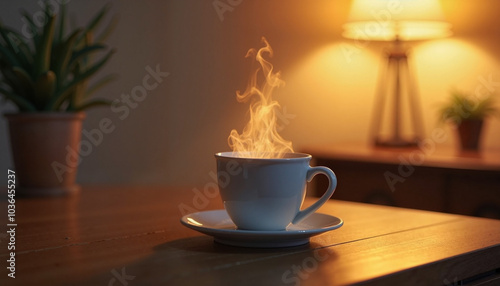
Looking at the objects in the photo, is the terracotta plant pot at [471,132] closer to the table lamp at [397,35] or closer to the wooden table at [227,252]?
the table lamp at [397,35]

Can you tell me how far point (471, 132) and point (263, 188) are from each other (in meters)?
1.48

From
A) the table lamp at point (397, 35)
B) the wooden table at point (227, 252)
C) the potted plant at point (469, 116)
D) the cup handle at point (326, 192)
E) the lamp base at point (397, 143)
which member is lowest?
the wooden table at point (227, 252)

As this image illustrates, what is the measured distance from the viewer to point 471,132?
2037mm

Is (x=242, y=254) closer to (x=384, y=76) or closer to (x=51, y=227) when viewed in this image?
(x=51, y=227)

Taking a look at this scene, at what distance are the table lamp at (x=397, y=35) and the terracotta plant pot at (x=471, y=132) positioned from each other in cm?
18

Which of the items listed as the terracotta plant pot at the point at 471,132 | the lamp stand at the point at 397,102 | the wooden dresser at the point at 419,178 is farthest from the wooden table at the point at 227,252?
the lamp stand at the point at 397,102

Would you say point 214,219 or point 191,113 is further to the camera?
point 191,113

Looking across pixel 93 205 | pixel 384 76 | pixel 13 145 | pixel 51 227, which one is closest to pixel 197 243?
pixel 51 227

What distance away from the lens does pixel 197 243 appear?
29.1 inches

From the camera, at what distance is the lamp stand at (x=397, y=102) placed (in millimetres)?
2205

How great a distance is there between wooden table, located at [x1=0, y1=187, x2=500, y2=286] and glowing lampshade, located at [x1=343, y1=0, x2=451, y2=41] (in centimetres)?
117

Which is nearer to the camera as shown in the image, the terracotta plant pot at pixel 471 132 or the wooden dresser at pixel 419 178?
the wooden dresser at pixel 419 178

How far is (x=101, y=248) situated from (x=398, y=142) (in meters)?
1.59

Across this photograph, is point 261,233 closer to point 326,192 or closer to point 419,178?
point 326,192
